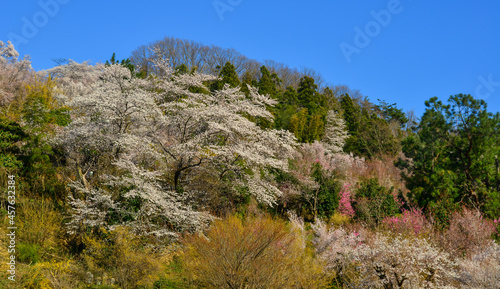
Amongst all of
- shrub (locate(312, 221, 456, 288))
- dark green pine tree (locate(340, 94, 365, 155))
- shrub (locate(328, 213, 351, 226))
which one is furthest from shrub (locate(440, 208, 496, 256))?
dark green pine tree (locate(340, 94, 365, 155))

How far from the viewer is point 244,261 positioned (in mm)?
7648

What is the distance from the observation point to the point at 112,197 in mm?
11883

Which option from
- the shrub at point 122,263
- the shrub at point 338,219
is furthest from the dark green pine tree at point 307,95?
the shrub at point 122,263

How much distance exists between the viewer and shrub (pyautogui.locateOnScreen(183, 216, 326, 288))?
7555 millimetres

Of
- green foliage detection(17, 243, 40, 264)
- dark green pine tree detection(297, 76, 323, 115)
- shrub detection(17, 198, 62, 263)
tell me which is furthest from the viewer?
dark green pine tree detection(297, 76, 323, 115)

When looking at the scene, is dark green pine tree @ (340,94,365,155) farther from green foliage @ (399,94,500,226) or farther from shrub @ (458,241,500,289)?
shrub @ (458,241,500,289)

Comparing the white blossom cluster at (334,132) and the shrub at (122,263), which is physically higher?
the white blossom cluster at (334,132)

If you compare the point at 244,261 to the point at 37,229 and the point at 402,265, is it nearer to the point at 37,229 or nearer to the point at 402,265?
the point at 402,265

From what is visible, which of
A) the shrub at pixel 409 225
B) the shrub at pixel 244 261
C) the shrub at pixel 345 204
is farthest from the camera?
the shrub at pixel 345 204

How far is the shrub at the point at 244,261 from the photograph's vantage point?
24.8 feet

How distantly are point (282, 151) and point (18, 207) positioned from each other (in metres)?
9.92

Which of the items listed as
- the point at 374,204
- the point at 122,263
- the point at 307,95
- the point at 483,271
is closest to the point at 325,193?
the point at 374,204

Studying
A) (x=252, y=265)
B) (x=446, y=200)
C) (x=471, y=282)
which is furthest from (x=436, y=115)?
(x=252, y=265)

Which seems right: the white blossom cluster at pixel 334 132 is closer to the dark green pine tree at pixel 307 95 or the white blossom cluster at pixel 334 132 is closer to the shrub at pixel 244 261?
the dark green pine tree at pixel 307 95
